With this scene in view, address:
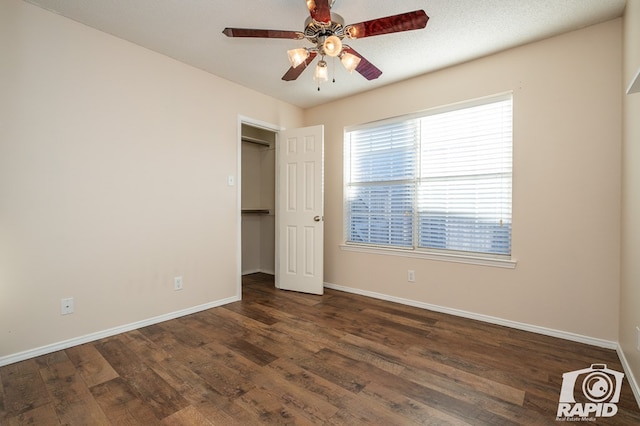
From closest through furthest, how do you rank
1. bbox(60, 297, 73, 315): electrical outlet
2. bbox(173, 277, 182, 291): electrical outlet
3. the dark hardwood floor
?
the dark hardwood floor
bbox(60, 297, 73, 315): electrical outlet
bbox(173, 277, 182, 291): electrical outlet

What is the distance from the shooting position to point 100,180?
2.54m

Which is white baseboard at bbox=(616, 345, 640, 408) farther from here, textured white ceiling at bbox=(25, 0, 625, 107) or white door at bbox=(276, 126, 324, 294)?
white door at bbox=(276, 126, 324, 294)

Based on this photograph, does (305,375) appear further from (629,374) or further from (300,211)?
(300,211)

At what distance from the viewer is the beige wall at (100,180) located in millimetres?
2158

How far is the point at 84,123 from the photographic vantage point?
2451 mm

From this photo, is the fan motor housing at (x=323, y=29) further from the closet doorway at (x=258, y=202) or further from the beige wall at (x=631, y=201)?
the closet doorway at (x=258, y=202)

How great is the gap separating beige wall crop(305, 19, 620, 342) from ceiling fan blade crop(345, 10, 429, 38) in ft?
5.25

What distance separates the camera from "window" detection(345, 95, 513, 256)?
291cm

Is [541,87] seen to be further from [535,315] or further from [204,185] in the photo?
[204,185]

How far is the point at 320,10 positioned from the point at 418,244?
8.42 feet

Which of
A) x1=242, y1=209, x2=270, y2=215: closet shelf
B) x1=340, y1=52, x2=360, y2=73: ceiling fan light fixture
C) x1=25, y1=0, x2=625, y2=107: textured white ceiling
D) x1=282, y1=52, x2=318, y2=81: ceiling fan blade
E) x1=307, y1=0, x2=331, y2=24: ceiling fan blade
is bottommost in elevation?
x1=242, y1=209, x2=270, y2=215: closet shelf

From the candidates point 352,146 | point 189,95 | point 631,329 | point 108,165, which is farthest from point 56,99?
point 631,329
